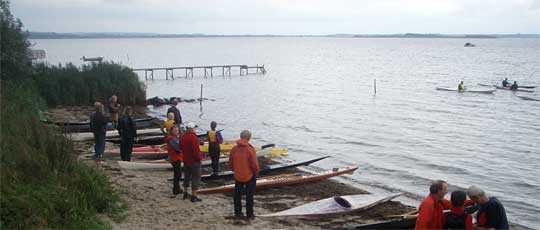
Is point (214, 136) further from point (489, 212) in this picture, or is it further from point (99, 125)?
point (489, 212)

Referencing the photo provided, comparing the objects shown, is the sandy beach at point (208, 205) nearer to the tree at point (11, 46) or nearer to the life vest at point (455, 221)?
the life vest at point (455, 221)

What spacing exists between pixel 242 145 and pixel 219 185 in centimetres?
529

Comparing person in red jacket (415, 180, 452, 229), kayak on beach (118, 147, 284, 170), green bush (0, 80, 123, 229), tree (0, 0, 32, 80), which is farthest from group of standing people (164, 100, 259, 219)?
tree (0, 0, 32, 80)

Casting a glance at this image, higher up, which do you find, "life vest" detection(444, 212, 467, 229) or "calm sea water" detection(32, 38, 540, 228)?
"life vest" detection(444, 212, 467, 229)

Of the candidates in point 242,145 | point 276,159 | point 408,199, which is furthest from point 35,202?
point 276,159

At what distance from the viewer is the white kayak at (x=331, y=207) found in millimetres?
12156

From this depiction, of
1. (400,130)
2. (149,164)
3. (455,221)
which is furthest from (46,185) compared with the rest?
(400,130)

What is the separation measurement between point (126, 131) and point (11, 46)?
11963mm

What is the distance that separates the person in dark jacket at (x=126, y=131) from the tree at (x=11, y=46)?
35.9 feet

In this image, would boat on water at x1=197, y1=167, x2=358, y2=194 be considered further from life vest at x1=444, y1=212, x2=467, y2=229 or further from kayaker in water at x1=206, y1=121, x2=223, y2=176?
life vest at x1=444, y1=212, x2=467, y2=229

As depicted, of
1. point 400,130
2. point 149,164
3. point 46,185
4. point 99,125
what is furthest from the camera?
point 400,130

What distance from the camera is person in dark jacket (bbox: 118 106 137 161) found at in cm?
1429

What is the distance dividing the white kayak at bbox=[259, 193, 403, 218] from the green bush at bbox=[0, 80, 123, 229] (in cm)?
386

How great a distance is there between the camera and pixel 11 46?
2339cm
